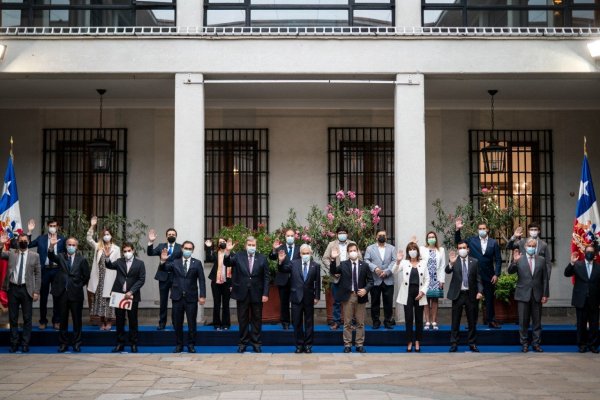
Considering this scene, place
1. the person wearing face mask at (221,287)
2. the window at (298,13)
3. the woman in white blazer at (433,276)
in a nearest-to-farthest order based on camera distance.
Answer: the woman in white blazer at (433,276)
the person wearing face mask at (221,287)
the window at (298,13)

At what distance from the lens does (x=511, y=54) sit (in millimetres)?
14891

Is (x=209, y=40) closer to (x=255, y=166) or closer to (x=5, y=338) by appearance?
(x=255, y=166)

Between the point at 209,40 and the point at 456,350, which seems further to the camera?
the point at 209,40

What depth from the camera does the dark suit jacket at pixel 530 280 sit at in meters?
13.1

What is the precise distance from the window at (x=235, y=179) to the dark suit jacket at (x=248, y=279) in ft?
14.9

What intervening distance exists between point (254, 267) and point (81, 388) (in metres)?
4.01

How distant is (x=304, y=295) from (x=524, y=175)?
287 inches

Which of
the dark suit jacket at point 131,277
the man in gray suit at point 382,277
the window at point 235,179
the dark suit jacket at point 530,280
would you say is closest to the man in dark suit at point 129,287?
the dark suit jacket at point 131,277

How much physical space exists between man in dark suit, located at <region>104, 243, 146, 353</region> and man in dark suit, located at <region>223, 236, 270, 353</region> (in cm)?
156

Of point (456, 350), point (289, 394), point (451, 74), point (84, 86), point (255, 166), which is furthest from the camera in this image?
point (255, 166)

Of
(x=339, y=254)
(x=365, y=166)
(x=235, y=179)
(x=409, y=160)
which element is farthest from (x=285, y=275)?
(x=365, y=166)

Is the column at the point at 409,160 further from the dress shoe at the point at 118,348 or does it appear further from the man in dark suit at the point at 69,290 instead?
the man in dark suit at the point at 69,290

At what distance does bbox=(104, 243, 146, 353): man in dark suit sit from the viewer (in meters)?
12.9

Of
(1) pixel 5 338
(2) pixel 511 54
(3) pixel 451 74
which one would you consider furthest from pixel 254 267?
(2) pixel 511 54
